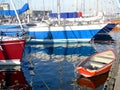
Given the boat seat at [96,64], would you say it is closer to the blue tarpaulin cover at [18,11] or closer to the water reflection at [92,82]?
the water reflection at [92,82]

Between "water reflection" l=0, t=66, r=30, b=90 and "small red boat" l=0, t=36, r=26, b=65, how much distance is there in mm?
778

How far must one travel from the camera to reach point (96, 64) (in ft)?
79.5

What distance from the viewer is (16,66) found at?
27.6m

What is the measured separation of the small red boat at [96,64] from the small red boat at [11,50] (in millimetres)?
6859

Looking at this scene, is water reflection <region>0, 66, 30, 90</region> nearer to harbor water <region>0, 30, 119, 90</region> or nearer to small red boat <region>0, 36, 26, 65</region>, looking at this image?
harbor water <region>0, 30, 119, 90</region>

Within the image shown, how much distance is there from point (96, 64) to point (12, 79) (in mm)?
6770

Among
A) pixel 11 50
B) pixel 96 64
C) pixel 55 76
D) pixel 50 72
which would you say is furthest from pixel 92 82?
pixel 11 50

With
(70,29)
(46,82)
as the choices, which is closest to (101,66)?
(46,82)

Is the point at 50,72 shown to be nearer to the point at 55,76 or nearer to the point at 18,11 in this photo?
the point at 55,76

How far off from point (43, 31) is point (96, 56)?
2562cm

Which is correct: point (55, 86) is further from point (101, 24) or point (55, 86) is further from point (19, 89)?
point (101, 24)

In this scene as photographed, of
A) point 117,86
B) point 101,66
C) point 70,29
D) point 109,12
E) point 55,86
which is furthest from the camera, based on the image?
point 109,12

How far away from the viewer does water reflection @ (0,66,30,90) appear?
19672mm

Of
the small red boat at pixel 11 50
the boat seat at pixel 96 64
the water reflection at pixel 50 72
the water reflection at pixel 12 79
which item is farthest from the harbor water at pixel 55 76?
the boat seat at pixel 96 64
